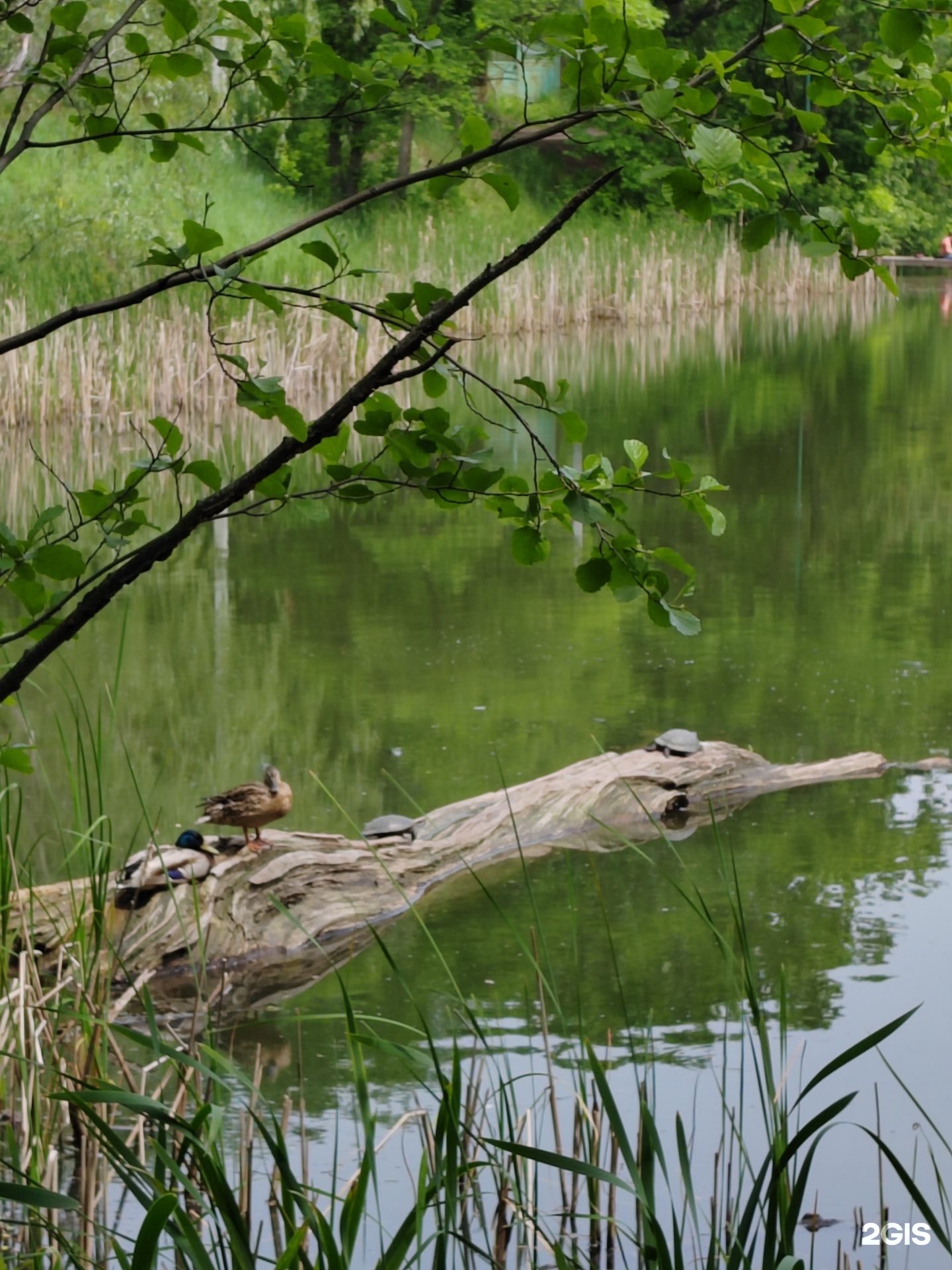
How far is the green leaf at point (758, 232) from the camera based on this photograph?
1.58 meters

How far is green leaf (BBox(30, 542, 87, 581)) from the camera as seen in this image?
1.69 metres

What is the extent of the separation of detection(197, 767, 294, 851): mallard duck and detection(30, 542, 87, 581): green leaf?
236cm

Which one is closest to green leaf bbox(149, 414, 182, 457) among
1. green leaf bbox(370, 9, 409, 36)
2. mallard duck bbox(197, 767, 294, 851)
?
green leaf bbox(370, 9, 409, 36)

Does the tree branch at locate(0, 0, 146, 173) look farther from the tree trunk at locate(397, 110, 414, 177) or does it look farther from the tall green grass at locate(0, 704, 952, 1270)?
the tree trunk at locate(397, 110, 414, 177)

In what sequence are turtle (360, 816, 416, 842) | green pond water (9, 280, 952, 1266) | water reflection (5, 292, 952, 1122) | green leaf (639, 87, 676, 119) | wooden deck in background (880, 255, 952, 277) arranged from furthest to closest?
1. wooden deck in background (880, 255, 952, 277)
2. turtle (360, 816, 416, 842)
3. water reflection (5, 292, 952, 1122)
4. green pond water (9, 280, 952, 1266)
5. green leaf (639, 87, 676, 119)

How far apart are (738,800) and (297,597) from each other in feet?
10.9

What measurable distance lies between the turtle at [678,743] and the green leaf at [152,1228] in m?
3.43

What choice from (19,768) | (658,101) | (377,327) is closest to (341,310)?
(658,101)

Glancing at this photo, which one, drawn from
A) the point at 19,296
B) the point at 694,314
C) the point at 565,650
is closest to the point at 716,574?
the point at 565,650

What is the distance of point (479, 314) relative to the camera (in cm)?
1759

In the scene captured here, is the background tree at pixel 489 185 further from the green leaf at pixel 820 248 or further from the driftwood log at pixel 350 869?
the driftwood log at pixel 350 869

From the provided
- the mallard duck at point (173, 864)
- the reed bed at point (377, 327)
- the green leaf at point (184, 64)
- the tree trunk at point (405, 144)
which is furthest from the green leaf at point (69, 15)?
the tree trunk at point (405, 144)

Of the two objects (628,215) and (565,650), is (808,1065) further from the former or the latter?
(628,215)

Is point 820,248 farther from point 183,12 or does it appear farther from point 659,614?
point 183,12
